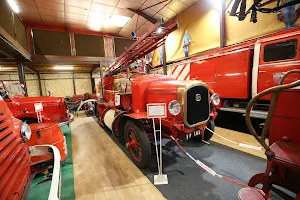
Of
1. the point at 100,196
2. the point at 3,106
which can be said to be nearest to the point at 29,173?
the point at 3,106

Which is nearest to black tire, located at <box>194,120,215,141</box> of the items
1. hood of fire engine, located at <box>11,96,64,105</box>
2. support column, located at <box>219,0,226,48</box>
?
support column, located at <box>219,0,226,48</box>

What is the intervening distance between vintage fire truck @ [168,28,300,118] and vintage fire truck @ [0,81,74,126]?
171 inches

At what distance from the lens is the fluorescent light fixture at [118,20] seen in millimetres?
7421

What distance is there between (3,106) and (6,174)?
2.35 feet

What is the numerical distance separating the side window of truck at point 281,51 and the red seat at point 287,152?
256 centimetres

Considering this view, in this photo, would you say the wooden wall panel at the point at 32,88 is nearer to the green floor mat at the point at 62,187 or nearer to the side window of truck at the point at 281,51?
the green floor mat at the point at 62,187

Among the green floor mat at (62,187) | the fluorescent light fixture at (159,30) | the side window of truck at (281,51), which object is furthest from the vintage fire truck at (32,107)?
the side window of truck at (281,51)

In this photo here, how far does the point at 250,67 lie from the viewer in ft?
11.6

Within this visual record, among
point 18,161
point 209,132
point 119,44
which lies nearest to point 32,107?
point 18,161

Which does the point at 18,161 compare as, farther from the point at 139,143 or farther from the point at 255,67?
the point at 255,67

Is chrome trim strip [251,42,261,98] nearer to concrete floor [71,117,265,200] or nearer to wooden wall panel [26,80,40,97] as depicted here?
concrete floor [71,117,265,200]

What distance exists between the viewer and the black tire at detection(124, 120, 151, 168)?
87.1 inches

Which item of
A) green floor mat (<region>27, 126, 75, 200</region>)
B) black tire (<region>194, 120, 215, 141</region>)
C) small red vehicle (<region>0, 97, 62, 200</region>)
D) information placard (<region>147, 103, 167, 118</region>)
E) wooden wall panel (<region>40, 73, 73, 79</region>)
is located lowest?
green floor mat (<region>27, 126, 75, 200</region>)

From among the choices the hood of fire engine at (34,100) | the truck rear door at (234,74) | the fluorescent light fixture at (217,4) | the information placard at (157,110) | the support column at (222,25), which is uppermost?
the fluorescent light fixture at (217,4)
